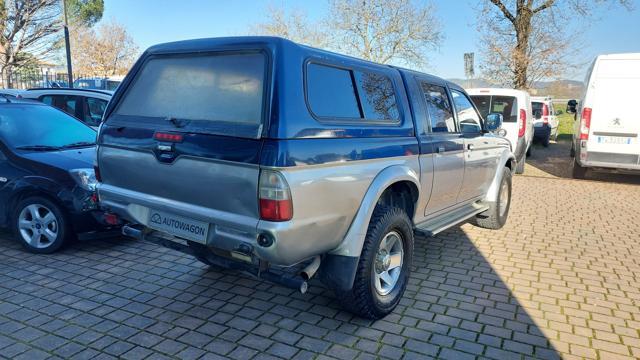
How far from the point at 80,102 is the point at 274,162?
299 inches

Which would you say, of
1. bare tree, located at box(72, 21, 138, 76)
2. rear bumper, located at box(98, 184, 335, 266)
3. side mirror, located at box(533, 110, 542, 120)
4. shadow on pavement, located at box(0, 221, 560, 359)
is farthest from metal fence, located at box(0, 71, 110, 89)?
rear bumper, located at box(98, 184, 335, 266)

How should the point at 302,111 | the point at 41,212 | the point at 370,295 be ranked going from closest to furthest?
the point at 302,111
the point at 370,295
the point at 41,212

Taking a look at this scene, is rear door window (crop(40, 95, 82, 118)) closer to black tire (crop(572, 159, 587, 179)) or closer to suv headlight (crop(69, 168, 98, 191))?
suv headlight (crop(69, 168, 98, 191))

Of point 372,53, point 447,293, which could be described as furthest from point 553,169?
point 372,53

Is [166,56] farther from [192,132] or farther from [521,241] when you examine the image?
[521,241]

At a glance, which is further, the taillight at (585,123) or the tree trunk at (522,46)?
the tree trunk at (522,46)

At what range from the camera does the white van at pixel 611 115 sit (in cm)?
944

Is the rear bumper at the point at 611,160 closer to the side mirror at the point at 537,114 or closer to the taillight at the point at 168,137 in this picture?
the side mirror at the point at 537,114

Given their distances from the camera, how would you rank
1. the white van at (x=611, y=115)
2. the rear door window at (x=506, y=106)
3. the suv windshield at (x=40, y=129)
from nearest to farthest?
the suv windshield at (x=40, y=129) → the white van at (x=611, y=115) → the rear door window at (x=506, y=106)

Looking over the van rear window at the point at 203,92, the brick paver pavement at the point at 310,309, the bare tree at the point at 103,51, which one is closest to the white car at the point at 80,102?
the brick paver pavement at the point at 310,309

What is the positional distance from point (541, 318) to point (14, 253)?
5.11 m

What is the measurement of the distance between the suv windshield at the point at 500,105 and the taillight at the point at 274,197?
28.5ft

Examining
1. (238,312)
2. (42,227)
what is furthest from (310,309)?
(42,227)

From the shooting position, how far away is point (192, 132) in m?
3.12
